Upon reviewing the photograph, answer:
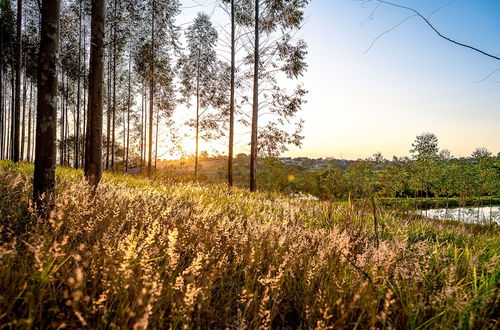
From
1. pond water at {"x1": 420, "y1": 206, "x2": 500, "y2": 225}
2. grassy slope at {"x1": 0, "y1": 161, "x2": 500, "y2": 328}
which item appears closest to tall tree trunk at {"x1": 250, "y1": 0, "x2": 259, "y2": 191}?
pond water at {"x1": 420, "y1": 206, "x2": 500, "y2": 225}

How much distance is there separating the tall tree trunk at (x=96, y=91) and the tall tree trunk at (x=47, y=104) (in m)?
1.99

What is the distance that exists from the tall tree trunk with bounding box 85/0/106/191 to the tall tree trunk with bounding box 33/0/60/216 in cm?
199

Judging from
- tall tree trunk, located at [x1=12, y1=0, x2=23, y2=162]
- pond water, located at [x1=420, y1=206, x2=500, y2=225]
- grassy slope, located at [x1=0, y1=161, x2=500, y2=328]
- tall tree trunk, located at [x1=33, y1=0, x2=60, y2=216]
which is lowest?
pond water, located at [x1=420, y1=206, x2=500, y2=225]

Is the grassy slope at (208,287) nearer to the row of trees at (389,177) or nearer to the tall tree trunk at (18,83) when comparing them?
the tall tree trunk at (18,83)

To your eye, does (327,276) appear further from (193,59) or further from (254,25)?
(193,59)

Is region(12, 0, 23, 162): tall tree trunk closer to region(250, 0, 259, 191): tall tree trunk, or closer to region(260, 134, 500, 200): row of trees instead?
region(250, 0, 259, 191): tall tree trunk

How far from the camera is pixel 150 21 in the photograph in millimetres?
17750

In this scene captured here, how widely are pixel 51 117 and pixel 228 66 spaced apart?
41.2ft

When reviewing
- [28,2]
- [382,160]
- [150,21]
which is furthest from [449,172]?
[28,2]

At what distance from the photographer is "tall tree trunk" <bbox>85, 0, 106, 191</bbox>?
16.2 feet

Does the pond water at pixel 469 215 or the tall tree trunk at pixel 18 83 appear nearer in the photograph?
the pond water at pixel 469 215

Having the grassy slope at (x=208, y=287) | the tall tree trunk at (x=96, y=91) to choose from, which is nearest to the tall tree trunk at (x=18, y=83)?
the tall tree trunk at (x=96, y=91)

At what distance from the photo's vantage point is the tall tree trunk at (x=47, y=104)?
2.91 metres

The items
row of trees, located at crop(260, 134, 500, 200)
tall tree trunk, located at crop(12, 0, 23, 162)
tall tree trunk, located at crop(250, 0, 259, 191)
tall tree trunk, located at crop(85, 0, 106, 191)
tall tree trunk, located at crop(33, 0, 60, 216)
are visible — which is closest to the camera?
tall tree trunk, located at crop(33, 0, 60, 216)
